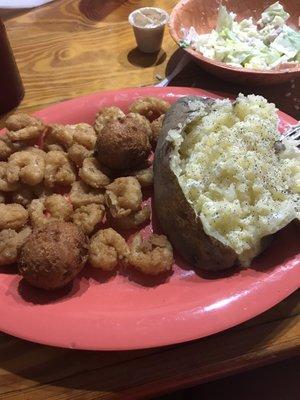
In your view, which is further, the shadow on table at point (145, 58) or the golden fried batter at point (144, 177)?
the shadow on table at point (145, 58)

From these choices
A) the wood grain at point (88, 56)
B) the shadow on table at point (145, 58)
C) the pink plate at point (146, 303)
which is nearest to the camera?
the pink plate at point (146, 303)

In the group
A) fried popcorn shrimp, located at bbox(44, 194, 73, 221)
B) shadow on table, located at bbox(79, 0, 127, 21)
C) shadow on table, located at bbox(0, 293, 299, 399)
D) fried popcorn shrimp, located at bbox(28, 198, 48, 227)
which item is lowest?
shadow on table, located at bbox(0, 293, 299, 399)

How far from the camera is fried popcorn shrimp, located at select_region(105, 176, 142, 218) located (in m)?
1.22

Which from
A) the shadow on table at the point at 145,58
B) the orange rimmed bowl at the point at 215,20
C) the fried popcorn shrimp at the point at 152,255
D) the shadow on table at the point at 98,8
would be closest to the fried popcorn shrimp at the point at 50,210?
the fried popcorn shrimp at the point at 152,255

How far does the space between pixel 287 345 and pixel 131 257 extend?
1.35 ft

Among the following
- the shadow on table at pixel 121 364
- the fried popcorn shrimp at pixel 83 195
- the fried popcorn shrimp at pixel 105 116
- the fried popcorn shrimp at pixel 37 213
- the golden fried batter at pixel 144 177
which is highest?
the fried popcorn shrimp at pixel 105 116

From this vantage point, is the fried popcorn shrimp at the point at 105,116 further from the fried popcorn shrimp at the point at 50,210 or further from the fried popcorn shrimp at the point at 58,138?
the fried popcorn shrimp at the point at 50,210

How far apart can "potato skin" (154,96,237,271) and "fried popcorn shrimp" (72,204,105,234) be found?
15 centimetres

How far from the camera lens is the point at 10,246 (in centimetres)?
114

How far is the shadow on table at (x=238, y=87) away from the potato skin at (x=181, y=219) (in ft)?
1.49

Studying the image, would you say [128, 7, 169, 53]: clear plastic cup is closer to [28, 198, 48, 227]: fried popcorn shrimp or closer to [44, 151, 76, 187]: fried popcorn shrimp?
[44, 151, 76, 187]: fried popcorn shrimp

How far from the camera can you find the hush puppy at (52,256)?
1.06 metres

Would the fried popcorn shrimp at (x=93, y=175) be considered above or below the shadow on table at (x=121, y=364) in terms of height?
above

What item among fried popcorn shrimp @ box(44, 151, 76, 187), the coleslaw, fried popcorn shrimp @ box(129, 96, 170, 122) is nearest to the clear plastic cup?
the coleslaw
